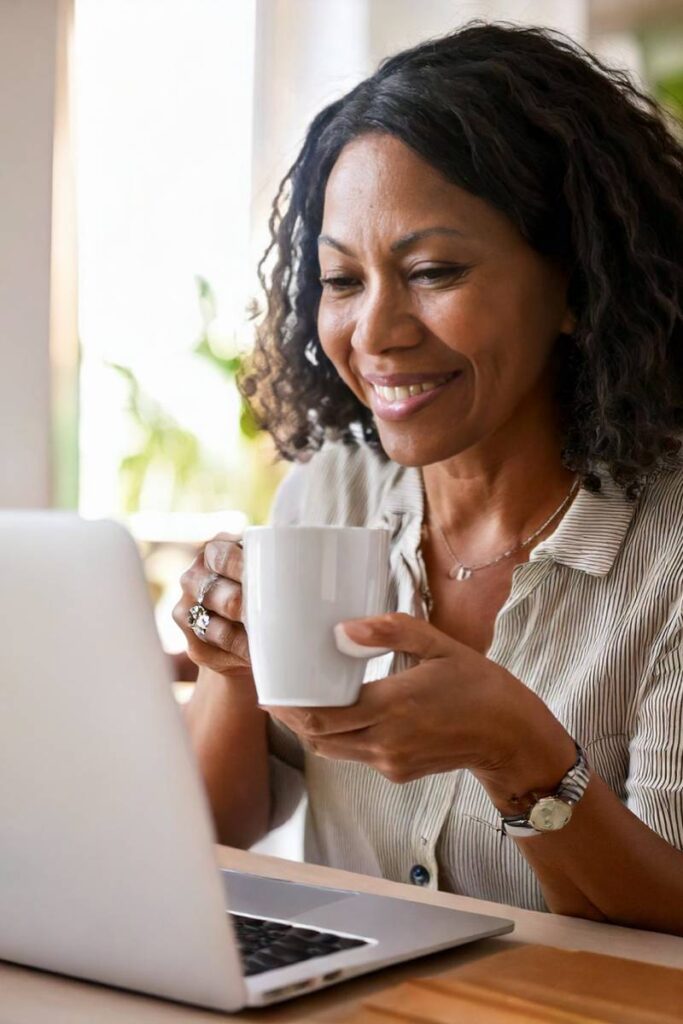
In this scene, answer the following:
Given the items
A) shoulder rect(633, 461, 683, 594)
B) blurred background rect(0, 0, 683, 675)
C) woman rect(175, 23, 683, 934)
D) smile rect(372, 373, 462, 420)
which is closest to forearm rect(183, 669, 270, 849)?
woman rect(175, 23, 683, 934)

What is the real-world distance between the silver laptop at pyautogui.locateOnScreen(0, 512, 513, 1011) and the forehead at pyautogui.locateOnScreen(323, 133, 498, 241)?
718 mm

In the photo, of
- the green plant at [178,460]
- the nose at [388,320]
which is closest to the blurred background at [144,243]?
the green plant at [178,460]

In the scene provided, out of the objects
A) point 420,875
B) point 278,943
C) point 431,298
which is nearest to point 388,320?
point 431,298

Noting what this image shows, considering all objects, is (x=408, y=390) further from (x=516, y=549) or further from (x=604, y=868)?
(x=604, y=868)

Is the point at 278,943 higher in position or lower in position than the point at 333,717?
lower

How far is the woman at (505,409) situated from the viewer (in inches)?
47.8

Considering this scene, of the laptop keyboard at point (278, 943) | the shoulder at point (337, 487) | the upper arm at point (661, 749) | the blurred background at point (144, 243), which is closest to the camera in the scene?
the laptop keyboard at point (278, 943)

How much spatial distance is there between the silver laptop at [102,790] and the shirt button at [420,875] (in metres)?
0.55

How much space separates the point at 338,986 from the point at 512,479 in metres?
0.75

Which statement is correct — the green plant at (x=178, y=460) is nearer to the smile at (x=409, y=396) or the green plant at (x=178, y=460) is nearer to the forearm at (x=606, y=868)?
the smile at (x=409, y=396)

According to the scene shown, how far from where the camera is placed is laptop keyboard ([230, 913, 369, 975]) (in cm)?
72

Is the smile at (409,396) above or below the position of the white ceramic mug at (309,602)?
above

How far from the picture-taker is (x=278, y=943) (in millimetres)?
760

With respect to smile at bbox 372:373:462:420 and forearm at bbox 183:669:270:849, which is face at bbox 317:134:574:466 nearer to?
smile at bbox 372:373:462:420
